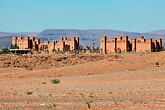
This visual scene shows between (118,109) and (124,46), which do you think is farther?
(124,46)

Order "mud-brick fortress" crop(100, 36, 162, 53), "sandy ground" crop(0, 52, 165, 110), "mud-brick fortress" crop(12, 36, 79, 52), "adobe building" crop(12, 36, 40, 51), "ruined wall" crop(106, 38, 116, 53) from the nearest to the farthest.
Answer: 1. "sandy ground" crop(0, 52, 165, 110)
2. "mud-brick fortress" crop(100, 36, 162, 53)
3. "ruined wall" crop(106, 38, 116, 53)
4. "mud-brick fortress" crop(12, 36, 79, 52)
5. "adobe building" crop(12, 36, 40, 51)

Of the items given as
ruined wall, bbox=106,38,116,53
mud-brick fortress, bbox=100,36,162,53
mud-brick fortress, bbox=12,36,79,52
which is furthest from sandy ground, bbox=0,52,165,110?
mud-brick fortress, bbox=12,36,79,52

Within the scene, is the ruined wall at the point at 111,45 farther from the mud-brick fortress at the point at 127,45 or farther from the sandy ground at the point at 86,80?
the sandy ground at the point at 86,80

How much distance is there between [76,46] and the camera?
125188mm

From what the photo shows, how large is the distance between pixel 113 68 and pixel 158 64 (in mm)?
5431

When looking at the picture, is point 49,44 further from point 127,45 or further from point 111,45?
point 127,45

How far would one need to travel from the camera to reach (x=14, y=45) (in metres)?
134

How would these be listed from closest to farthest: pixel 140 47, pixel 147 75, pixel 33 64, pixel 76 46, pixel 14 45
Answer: pixel 147 75
pixel 33 64
pixel 140 47
pixel 76 46
pixel 14 45

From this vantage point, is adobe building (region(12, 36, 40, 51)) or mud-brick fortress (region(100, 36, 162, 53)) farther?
adobe building (region(12, 36, 40, 51))

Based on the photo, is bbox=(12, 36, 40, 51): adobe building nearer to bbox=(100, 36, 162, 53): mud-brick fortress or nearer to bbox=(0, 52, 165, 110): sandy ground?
bbox=(100, 36, 162, 53): mud-brick fortress

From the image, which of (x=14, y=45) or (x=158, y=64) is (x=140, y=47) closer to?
(x=14, y=45)

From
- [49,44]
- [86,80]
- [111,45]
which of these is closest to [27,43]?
[49,44]

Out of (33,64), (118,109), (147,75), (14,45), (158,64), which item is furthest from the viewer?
(14,45)

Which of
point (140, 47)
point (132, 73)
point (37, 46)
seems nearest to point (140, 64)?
point (132, 73)
